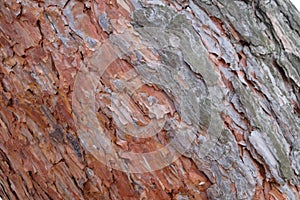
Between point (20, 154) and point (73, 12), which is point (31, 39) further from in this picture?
point (20, 154)

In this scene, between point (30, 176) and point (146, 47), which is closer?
point (146, 47)

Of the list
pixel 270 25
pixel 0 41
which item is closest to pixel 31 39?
pixel 0 41

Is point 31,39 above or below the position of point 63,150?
above

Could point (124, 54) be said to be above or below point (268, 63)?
above

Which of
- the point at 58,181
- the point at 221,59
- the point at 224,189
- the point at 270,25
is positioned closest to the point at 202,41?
the point at 221,59

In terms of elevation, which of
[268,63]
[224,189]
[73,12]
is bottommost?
[224,189]

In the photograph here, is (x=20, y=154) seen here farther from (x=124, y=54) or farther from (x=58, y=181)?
(x=124, y=54)
